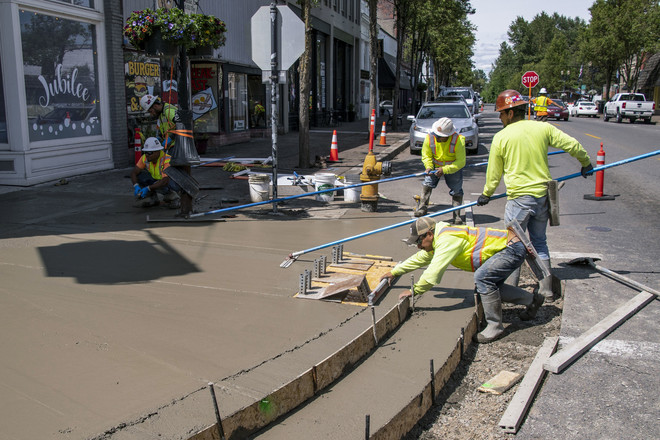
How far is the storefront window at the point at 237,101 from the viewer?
20219mm

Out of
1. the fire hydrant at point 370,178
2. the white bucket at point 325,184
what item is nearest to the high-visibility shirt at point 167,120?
the white bucket at point 325,184

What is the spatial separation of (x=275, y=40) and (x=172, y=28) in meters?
1.64

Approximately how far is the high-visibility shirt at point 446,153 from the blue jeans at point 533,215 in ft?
9.23

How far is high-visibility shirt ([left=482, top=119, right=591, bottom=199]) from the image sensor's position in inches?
213

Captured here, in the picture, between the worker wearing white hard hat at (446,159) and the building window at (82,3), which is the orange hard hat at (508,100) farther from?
the building window at (82,3)

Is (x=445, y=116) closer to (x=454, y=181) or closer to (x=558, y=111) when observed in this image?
(x=454, y=181)

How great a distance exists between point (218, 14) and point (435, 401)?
1729 centimetres

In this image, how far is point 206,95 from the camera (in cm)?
1900

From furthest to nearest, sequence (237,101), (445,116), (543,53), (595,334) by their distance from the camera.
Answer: (543,53)
(237,101)
(445,116)
(595,334)

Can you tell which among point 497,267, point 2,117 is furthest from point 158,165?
point 497,267

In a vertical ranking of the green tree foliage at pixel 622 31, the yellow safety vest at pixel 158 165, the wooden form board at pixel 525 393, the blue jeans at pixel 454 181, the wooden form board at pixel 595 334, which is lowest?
the wooden form board at pixel 525 393

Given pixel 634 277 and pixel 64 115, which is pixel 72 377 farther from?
pixel 64 115

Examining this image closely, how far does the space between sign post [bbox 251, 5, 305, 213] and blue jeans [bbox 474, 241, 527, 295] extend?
4.90 m

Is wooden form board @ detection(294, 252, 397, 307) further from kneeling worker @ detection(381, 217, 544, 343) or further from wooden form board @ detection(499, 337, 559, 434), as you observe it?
wooden form board @ detection(499, 337, 559, 434)
